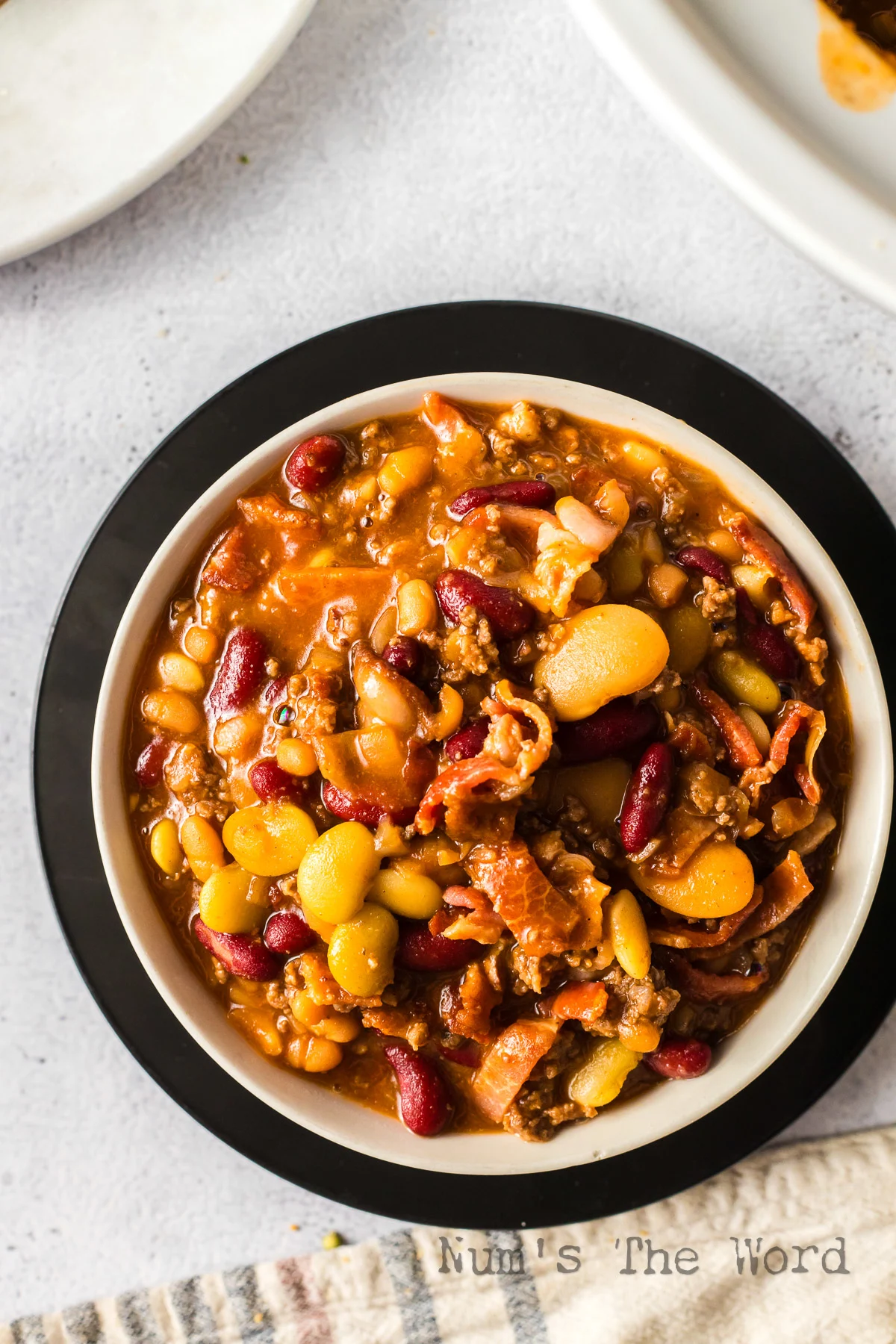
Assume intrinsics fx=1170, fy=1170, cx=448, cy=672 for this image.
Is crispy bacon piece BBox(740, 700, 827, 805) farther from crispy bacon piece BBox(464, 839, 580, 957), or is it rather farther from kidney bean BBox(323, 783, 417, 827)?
kidney bean BBox(323, 783, 417, 827)

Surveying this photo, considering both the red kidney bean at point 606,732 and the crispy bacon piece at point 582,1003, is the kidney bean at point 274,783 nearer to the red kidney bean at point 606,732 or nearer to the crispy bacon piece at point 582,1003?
the red kidney bean at point 606,732

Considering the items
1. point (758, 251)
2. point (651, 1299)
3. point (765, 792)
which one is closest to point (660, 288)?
point (758, 251)

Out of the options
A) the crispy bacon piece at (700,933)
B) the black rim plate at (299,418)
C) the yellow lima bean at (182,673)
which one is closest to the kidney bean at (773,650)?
the black rim plate at (299,418)

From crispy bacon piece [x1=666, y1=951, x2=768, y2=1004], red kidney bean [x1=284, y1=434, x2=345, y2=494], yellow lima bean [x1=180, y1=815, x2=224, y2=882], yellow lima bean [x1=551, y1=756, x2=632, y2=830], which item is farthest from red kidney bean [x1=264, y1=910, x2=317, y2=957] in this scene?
red kidney bean [x1=284, y1=434, x2=345, y2=494]

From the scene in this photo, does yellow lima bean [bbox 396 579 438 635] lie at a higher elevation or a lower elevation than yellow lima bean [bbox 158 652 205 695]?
higher

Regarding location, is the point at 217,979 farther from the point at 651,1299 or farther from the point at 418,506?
the point at 651,1299

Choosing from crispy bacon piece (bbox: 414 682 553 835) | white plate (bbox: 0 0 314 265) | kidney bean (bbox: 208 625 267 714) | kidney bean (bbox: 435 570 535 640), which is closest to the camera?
crispy bacon piece (bbox: 414 682 553 835)
